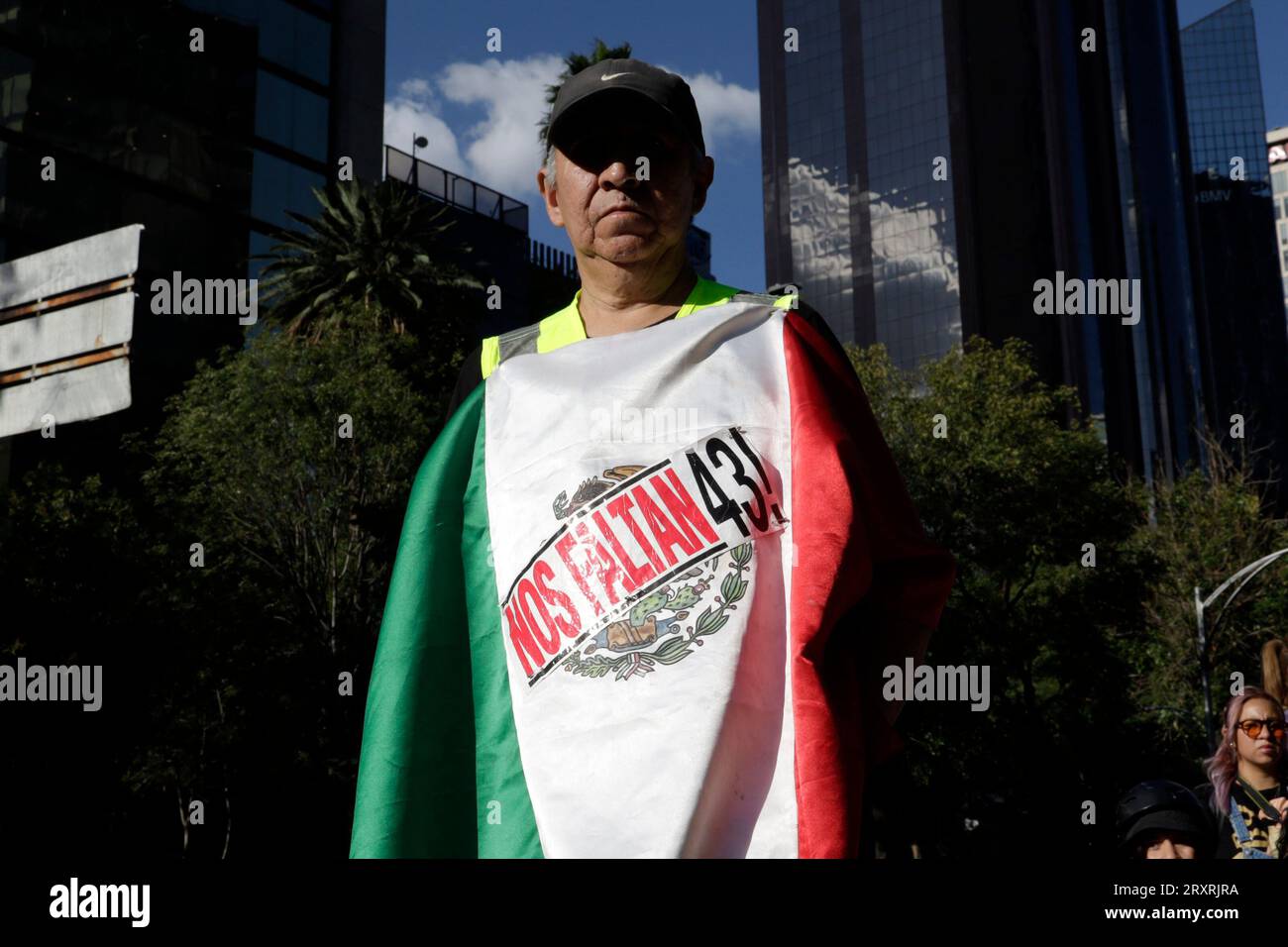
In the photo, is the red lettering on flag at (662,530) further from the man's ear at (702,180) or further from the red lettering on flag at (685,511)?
the man's ear at (702,180)

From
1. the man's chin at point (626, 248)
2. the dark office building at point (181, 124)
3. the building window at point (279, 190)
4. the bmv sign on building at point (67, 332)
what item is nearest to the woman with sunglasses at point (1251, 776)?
the man's chin at point (626, 248)

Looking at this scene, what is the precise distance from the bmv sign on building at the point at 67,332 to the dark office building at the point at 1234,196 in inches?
5524

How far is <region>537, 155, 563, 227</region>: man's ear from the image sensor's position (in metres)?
2.97

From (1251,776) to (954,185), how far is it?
91.3 metres

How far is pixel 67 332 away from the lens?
342 cm

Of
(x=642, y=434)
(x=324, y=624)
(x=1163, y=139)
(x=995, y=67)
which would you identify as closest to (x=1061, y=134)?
(x=995, y=67)

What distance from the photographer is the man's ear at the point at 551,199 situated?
2971 mm

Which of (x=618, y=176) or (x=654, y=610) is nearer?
(x=654, y=610)

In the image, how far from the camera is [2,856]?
6.12 feet

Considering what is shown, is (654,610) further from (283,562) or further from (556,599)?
(283,562)

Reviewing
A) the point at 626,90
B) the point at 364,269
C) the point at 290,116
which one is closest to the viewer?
the point at 626,90

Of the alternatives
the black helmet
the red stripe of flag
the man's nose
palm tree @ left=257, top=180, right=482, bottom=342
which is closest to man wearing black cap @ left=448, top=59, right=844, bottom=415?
the man's nose

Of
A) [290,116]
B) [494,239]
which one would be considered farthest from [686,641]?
[494,239]

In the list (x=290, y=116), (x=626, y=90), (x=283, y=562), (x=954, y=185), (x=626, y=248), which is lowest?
(x=626, y=248)
